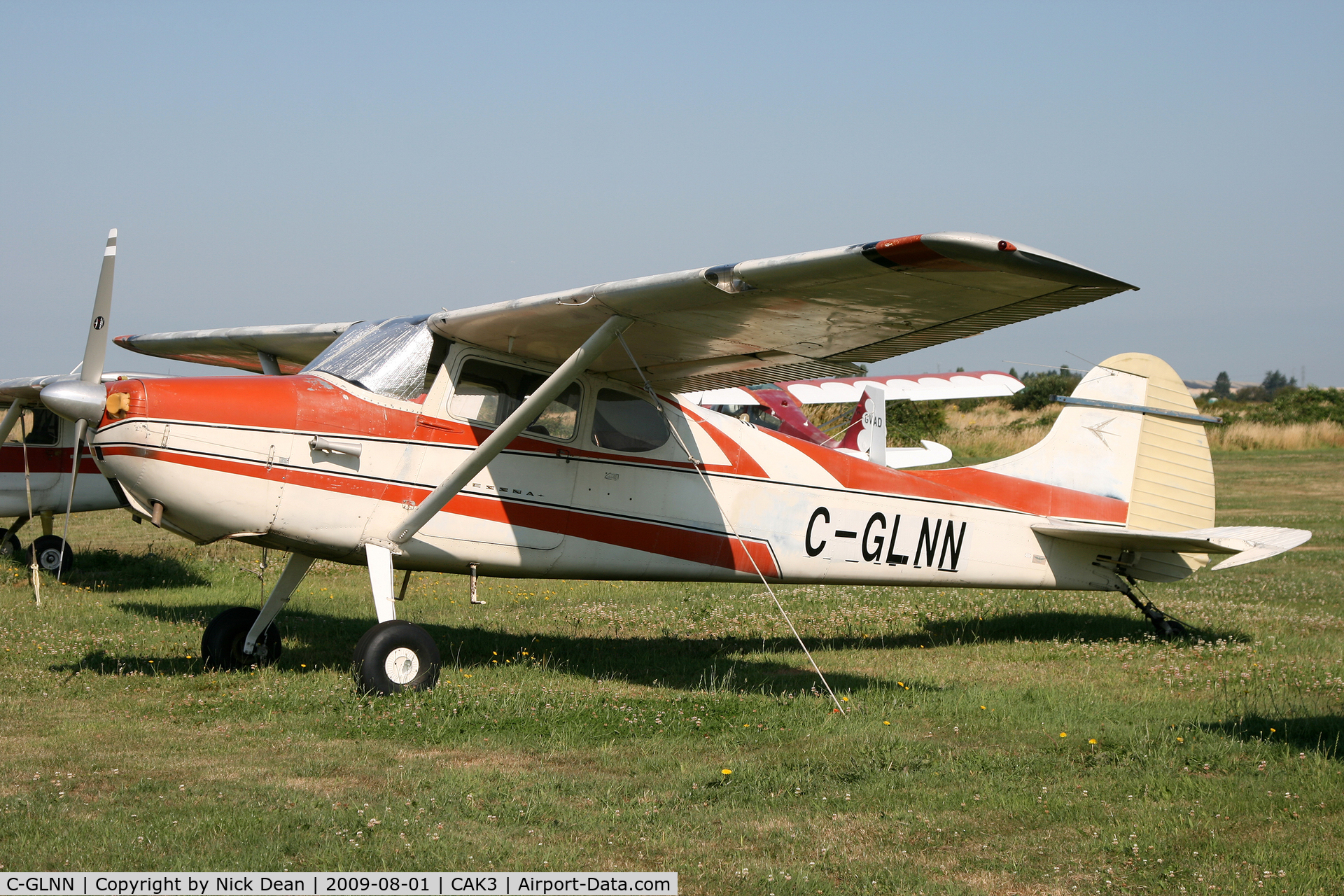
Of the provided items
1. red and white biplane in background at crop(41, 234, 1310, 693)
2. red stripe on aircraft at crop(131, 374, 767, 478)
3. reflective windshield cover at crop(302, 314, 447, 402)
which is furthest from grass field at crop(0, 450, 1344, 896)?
reflective windshield cover at crop(302, 314, 447, 402)

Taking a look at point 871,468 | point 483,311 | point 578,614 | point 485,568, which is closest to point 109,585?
point 578,614

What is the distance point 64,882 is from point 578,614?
23.8ft

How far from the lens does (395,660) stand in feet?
22.6

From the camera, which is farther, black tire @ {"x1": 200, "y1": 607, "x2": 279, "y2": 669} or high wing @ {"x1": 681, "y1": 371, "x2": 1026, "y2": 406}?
high wing @ {"x1": 681, "y1": 371, "x2": 1026, "y2": 406}

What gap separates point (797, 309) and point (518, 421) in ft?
6.32

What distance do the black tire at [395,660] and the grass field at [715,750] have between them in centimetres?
18

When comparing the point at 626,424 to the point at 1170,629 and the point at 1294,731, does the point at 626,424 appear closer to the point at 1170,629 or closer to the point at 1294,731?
the point at 1294,731

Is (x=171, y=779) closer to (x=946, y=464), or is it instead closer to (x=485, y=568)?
(x=485, y=568)

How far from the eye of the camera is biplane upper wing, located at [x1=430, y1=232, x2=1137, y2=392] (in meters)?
5.25

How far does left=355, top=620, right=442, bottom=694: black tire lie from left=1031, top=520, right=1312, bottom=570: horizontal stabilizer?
18.2 feet

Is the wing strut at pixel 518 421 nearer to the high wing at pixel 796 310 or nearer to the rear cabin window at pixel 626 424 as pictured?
the high wing at pixel 796 310
